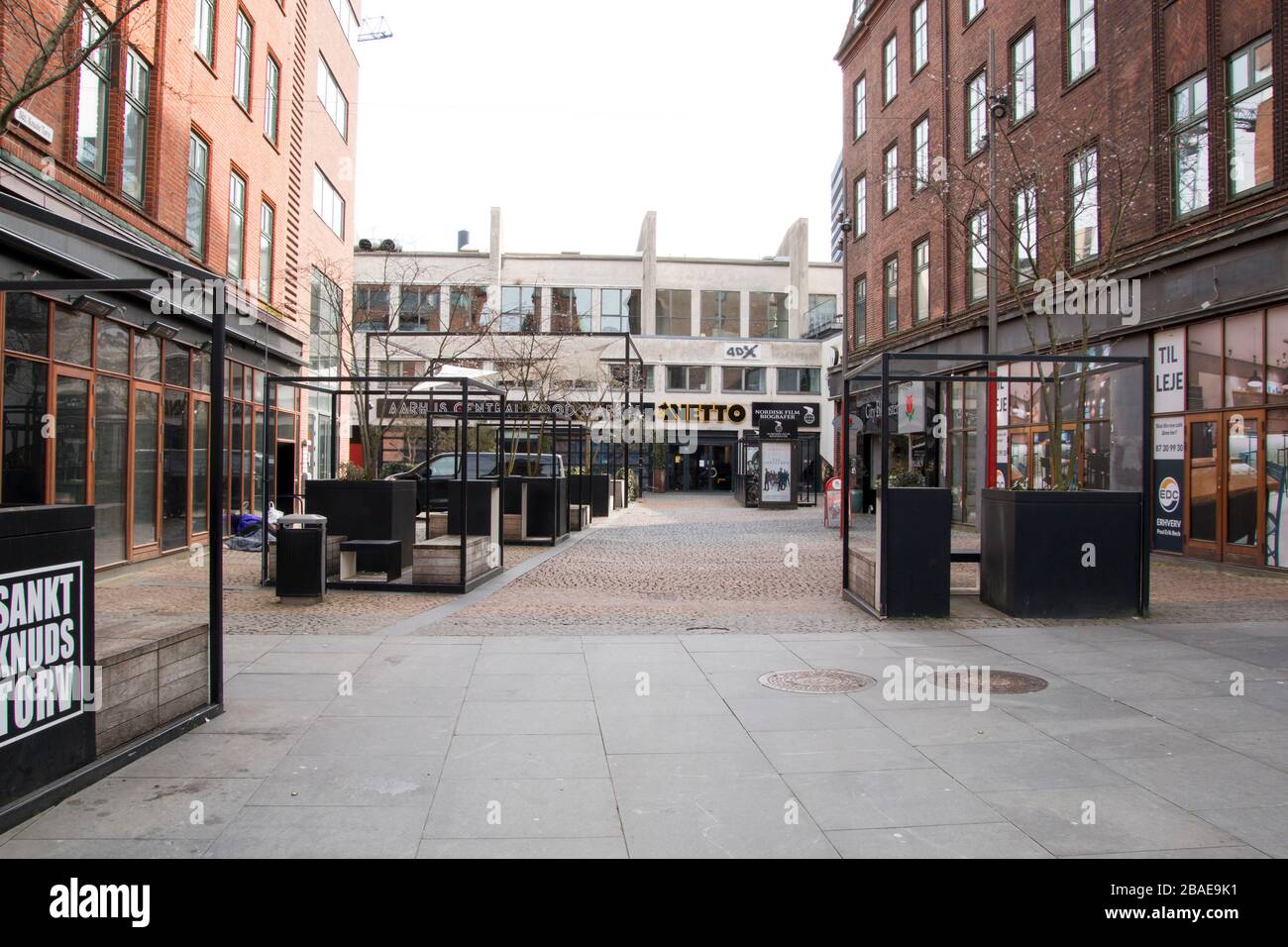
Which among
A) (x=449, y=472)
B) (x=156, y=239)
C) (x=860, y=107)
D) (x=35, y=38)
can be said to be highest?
(x=860, y=107)

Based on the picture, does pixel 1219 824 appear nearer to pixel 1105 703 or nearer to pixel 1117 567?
pixel 1105 703

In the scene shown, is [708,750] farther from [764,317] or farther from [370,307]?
[764,317]

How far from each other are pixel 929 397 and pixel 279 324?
16855mm

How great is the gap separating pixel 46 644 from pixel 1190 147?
55.3ft

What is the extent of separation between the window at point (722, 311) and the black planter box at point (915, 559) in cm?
4505

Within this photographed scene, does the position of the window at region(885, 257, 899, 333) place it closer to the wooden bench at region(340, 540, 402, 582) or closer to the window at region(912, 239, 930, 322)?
the window at region(912, 239, 930, 322)

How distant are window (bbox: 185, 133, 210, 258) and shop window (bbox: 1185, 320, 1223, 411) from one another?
1632cm

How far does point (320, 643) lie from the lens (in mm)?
7961

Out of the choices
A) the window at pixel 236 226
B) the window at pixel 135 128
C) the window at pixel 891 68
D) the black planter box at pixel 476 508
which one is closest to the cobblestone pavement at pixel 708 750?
the black planter box at pixel 476 508

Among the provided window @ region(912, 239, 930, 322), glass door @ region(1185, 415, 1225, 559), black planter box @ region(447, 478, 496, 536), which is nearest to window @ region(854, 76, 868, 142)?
window @ region(912, 239, 930, 322)

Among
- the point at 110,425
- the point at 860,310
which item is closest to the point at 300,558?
the point at 110,425

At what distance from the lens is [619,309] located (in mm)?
52812

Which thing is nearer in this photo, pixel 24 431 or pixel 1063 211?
pixel 24 431

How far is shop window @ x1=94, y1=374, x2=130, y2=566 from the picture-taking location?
12081 millimetres
